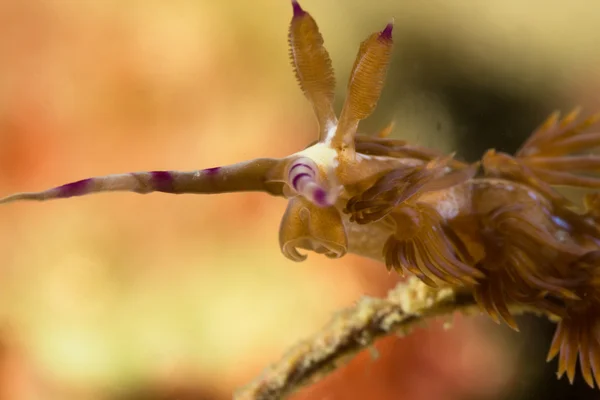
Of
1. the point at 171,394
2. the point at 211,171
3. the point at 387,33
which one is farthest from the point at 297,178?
the point at 171,394

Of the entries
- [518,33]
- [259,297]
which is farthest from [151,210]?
[518,33]

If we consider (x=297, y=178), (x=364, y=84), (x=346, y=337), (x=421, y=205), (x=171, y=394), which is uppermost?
(x=364, y=84)

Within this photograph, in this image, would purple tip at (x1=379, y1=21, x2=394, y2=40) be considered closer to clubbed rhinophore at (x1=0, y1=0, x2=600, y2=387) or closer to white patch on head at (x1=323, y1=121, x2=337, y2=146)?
clubbed rhinophore at (x1=0, y1=0, x2=600, y2=387)

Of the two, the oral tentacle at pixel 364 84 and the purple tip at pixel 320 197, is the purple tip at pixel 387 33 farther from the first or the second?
the purple tip at pixel 320 197

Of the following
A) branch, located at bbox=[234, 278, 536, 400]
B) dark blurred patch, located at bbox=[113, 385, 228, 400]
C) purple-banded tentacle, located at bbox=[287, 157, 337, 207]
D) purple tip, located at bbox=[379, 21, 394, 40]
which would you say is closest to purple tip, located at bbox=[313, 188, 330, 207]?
purple-banded tentacle, located at bbox=[287, 157, 337, 207]

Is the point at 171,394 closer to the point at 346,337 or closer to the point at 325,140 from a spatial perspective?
the point at 346,337

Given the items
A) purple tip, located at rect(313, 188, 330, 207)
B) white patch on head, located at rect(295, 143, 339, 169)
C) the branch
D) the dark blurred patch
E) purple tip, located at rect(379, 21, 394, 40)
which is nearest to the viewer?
purple tip, located at rect(313, 188, 330, 207)

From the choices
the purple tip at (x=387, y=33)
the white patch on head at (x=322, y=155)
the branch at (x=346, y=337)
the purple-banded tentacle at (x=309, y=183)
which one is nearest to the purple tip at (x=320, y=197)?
the purple-banded tentacle at (x=309, y=183)
